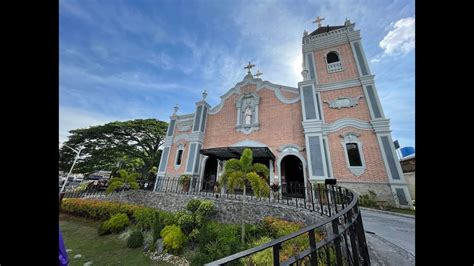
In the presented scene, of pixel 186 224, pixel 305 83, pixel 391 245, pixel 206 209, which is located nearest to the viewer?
pixel 391 245

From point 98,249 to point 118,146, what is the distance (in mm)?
16683

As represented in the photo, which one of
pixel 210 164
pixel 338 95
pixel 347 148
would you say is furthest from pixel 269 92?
pixel 210 164

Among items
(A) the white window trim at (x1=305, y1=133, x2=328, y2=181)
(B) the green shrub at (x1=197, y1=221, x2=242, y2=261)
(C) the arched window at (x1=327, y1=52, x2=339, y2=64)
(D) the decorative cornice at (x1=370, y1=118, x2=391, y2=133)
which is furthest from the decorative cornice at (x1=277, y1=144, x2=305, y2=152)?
(C) the arched window at (x1=327, y1=52, x2=339, y2=64)

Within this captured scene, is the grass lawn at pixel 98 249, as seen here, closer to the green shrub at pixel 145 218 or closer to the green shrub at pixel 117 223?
the green shrub at pixel 117 223

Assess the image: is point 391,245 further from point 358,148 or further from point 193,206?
point 358,148

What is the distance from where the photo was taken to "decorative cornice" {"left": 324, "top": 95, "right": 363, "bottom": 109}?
10.6m

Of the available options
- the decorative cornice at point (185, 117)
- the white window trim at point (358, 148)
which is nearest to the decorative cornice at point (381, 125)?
the white window trim at point (358, 148)

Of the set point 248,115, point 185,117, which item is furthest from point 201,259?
point 185,117

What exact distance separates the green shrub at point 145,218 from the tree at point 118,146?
11932mm

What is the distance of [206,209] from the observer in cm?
787

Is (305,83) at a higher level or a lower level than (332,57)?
lower
